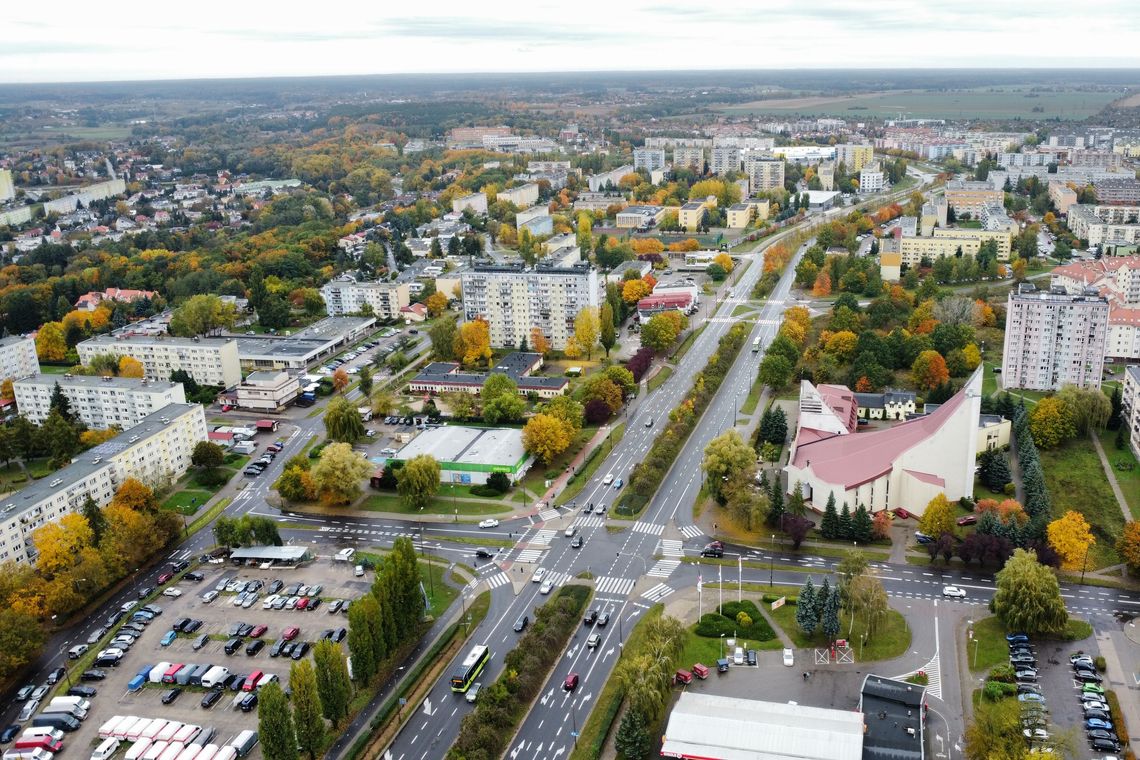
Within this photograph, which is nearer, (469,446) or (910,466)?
(910,466)

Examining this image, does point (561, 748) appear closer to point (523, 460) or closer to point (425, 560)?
point (425, 560)

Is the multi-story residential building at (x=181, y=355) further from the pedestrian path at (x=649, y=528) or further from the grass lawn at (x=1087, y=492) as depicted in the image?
the grass lawn at (x=1087, y=492)

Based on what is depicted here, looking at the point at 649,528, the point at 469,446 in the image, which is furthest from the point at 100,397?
the point at 649,528

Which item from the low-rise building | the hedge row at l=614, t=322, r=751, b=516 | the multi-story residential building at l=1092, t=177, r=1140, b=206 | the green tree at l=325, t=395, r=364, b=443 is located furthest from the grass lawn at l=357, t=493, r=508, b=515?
the multi-story residential building at l=1092, t=177, r=1140, b=206

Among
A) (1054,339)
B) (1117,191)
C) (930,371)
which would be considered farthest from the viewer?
(1117,191)

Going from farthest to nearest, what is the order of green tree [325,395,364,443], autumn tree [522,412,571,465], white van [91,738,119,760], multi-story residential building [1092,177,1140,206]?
multi-story residential building [1092,177,1140,206] < green tree [325,395,364,443] < autumn tree [522,412,571,465] < white van [91,738,119,760]

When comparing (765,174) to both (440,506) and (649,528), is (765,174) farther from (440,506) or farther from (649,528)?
(649,528)

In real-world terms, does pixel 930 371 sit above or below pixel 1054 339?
below

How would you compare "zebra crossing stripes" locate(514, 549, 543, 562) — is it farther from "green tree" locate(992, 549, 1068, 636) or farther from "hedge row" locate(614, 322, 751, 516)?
"green tree" locate(992, 549, 1068, 636)
